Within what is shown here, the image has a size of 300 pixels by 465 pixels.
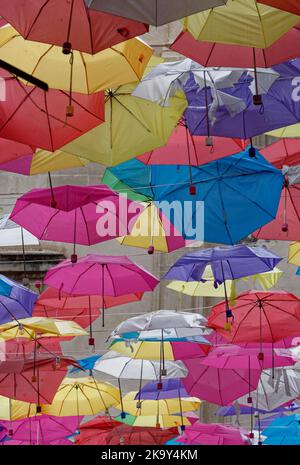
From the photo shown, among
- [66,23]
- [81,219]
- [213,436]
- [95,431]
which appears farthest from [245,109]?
[95,431]

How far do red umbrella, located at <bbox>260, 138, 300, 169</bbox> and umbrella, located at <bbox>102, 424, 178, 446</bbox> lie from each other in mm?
3816

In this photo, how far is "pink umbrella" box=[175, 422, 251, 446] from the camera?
13274 millimetres

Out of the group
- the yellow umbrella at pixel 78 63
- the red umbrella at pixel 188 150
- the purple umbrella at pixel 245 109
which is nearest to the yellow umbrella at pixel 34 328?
the red umbrella at pixel 188 150

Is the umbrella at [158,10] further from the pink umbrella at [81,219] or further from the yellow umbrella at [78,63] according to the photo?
the pink umbrella at [81,219]

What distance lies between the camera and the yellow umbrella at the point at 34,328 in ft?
41.0

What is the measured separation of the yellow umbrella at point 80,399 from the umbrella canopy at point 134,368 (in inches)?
21.8

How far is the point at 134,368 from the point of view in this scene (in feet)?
47.4

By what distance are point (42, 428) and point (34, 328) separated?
2.97m

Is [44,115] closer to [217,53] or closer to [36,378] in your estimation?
[217,53]

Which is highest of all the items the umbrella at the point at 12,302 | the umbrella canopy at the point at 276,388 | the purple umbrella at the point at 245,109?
the purple umbrella at the point at 245,109

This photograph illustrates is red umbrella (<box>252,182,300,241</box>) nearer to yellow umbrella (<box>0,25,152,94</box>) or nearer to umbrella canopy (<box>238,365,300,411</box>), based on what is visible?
umbrella canopy (<box>238,365,300,411</box>)

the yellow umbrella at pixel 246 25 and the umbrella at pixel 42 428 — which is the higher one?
the yellow umbrella at pixel 246 25

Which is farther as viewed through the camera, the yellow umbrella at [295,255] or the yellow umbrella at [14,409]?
the yellow umbrella at [14,409]

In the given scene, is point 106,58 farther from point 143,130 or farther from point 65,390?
point 65,390
